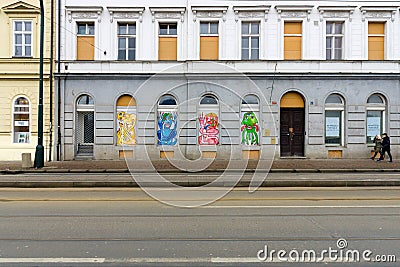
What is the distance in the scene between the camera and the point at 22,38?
2255 centimetres

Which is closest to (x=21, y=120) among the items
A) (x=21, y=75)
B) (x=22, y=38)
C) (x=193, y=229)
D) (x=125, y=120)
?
(x=21, y=75)

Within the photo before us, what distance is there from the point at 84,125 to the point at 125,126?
247 centimetres

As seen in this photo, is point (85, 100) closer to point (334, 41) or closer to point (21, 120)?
point (21, 120)

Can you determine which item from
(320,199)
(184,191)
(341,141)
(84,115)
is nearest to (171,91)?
(84,115)

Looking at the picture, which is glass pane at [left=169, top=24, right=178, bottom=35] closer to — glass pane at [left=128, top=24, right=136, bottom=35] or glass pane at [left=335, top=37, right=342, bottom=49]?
glass pane at [left=128, top=24, right=136, bottom=35]

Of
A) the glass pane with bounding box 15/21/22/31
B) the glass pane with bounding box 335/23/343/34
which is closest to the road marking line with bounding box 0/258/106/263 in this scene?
the glass pane with bounding box 15/21/22/31

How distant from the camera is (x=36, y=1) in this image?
22.5 m

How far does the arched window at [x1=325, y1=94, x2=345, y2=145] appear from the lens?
22750mm

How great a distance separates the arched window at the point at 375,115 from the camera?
22734 millimetres

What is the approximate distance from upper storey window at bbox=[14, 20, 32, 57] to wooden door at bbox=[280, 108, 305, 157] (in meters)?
14.8

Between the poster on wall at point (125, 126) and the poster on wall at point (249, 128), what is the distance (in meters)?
6.10

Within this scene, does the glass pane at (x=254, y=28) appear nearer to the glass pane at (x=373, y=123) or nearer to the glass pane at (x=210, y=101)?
the glass pane at (x=210, y=101)

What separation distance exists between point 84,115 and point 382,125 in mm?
17001

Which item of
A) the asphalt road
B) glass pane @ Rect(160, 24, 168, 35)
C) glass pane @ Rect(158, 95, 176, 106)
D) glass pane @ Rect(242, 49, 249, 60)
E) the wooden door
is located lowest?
the asphalt road
